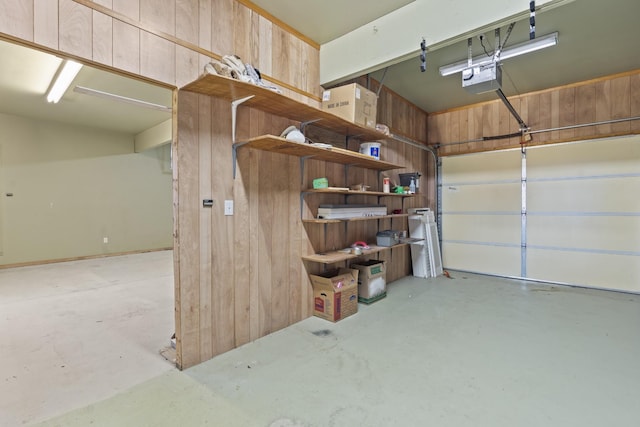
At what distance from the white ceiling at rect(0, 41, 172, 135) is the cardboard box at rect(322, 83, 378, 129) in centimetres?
240

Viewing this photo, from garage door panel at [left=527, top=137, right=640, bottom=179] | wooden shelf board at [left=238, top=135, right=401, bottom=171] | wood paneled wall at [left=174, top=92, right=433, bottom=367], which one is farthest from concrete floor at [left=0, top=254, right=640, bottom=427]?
garage door panel at [left=527, top=137, right=640, bottom=179]

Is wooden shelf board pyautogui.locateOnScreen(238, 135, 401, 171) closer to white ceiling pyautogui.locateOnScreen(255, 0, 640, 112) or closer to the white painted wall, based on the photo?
white ceiling pyautogui.locateOnScreen(255, 0, 640, 112)

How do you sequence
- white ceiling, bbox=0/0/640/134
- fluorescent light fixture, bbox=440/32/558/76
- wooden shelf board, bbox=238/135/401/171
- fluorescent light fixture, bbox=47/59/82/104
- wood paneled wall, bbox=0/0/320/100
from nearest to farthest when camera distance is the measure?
wood paneled wall, bbox=0/0/320/100
wooden shelf board, bbox=238/135/401/171
white ceiling, bbox=0/0/640/134
fluorescent light fixture, bbox=440/32/558/76
fluorescent light fixture, bbox=47/59/82/104

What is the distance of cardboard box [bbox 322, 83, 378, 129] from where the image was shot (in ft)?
9.86

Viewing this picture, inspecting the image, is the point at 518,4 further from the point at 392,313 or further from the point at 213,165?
the point at 392,313

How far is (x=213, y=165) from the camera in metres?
2.33

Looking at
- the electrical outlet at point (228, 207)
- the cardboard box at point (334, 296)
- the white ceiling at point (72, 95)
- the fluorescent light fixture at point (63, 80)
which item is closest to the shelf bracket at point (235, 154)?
the electrical outlet at point (228, 207)

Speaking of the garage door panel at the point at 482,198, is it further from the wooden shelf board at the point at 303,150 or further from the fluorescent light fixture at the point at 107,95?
A: the fluorescent light fixture at the point at 107,95

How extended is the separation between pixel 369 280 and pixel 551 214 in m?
3.16

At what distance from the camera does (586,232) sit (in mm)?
4367

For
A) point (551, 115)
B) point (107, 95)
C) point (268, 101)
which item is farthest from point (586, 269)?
point (107, 95)

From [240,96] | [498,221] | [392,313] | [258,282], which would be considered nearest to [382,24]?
[240,96]

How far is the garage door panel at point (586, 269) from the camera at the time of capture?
13.5 feet

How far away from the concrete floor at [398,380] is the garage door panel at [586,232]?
1451 millimetres
